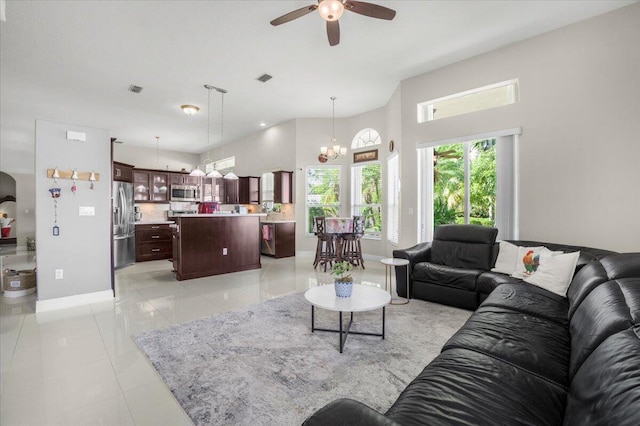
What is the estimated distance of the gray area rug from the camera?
1850 millimetres

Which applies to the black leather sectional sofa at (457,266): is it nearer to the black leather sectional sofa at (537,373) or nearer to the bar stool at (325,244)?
the black leather sectional sofa at (537,373)

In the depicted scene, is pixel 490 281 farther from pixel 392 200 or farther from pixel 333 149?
pixel 333 149

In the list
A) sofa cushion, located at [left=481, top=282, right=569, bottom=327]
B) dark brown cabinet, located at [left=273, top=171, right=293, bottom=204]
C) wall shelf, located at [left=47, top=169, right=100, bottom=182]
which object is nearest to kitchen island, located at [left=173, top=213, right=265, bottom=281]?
wall shelf, located at [left=47, top=169, right=100, bottom=182]

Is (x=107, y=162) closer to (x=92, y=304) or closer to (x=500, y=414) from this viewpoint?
(x=92, y=304)

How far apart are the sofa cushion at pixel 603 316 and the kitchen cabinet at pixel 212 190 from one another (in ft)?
30.2

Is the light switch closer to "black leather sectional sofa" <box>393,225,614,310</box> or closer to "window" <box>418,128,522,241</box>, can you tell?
"black leather sectional sofa" <box>393,225,614,310</box>

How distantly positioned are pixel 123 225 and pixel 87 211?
2562 mm

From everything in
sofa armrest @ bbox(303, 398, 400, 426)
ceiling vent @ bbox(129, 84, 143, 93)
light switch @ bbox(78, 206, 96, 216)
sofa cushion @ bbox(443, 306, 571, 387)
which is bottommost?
sofa cushion @ bbox(443, 306, 571, 387)

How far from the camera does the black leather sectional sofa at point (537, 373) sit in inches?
36.8

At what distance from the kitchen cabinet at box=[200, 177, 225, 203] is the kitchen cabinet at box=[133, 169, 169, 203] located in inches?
41.5

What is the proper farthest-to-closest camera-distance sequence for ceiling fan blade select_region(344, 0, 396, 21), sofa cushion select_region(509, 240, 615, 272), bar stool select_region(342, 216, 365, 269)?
bar stool select_region(342, 216, 365, 269), sofa cushion select_region(509, 240, 615, 272), ceiling fan blade select_region(344, 0, 396, 21)

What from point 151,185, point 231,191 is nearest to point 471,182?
point 231,191

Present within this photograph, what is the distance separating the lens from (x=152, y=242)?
280 inches

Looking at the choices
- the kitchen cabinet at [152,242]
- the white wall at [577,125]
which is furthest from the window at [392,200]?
the kitchen cabinet at [152,242]
